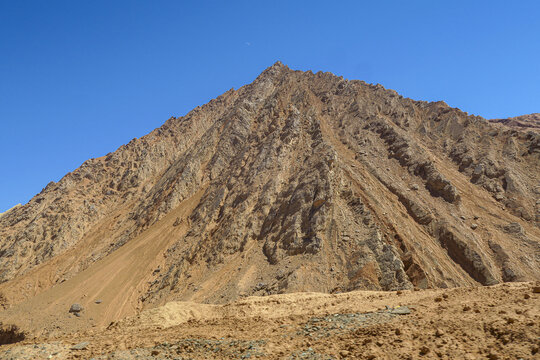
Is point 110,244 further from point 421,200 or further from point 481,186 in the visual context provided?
point 481,186

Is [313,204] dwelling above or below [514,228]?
above

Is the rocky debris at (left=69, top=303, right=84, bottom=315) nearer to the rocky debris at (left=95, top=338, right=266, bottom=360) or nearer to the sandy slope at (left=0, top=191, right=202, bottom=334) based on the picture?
the sandy slope at (left=0, top=191, right=202, bottom=334)

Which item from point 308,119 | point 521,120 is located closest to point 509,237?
point 308,119

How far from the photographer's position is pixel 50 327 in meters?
22.8

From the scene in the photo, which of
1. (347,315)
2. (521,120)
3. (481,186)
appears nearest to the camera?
(347,315)

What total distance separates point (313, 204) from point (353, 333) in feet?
60.5

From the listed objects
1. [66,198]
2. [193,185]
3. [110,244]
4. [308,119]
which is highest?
[66,198]

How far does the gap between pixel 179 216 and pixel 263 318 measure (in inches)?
998

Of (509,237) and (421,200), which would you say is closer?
(509,237)

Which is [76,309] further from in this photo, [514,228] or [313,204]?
[514,228]

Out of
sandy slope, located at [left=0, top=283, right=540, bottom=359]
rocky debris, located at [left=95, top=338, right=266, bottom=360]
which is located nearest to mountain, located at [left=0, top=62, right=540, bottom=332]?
sandy slope, located at [left=0, top=283, right=540, bottom=359]

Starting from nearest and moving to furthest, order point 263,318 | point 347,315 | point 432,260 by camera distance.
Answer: point 347,315 < point 263,318 < point 432,260

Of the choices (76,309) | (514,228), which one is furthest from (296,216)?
(76,309)

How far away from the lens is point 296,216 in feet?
86.4
